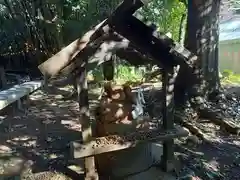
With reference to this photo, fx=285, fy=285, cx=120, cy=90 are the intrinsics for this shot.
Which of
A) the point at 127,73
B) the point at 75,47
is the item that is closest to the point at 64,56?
the point at 75,47

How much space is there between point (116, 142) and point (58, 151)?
1543 millimetres

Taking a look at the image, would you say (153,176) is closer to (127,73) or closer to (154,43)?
(154,43)

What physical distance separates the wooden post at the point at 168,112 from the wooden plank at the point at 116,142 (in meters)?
0.13

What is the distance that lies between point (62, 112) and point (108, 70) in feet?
5.69

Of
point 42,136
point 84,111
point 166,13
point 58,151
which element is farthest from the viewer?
point 166,13

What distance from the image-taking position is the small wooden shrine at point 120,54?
2.65 metres

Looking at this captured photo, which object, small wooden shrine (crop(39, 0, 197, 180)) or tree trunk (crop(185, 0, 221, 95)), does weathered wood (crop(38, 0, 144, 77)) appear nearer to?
small wooden shrine (crop(39, 0, 197, 180))

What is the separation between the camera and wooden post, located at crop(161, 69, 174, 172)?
3.14m

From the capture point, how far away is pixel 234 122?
5000 millimetres

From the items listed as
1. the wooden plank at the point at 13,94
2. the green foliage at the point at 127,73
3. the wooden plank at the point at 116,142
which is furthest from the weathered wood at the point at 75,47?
the green foliage at the point at 127,73

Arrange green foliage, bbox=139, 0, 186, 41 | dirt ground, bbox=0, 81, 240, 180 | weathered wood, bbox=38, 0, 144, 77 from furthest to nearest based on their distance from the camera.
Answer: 1. green foliage, bbox=139, 0, 186, 41
2. dirt ground, bbox=0, 81, 240, 180
3. weathered wood, bbox=38, 0, 144, 77

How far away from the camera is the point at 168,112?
3.19m

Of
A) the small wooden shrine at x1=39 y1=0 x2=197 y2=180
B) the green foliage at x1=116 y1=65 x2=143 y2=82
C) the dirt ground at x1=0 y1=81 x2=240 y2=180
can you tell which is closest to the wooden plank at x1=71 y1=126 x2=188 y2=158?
the small wooden shrine at x1=39 y1=0 x2=197 y2=180

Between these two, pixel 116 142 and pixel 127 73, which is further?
pixel 127 73
